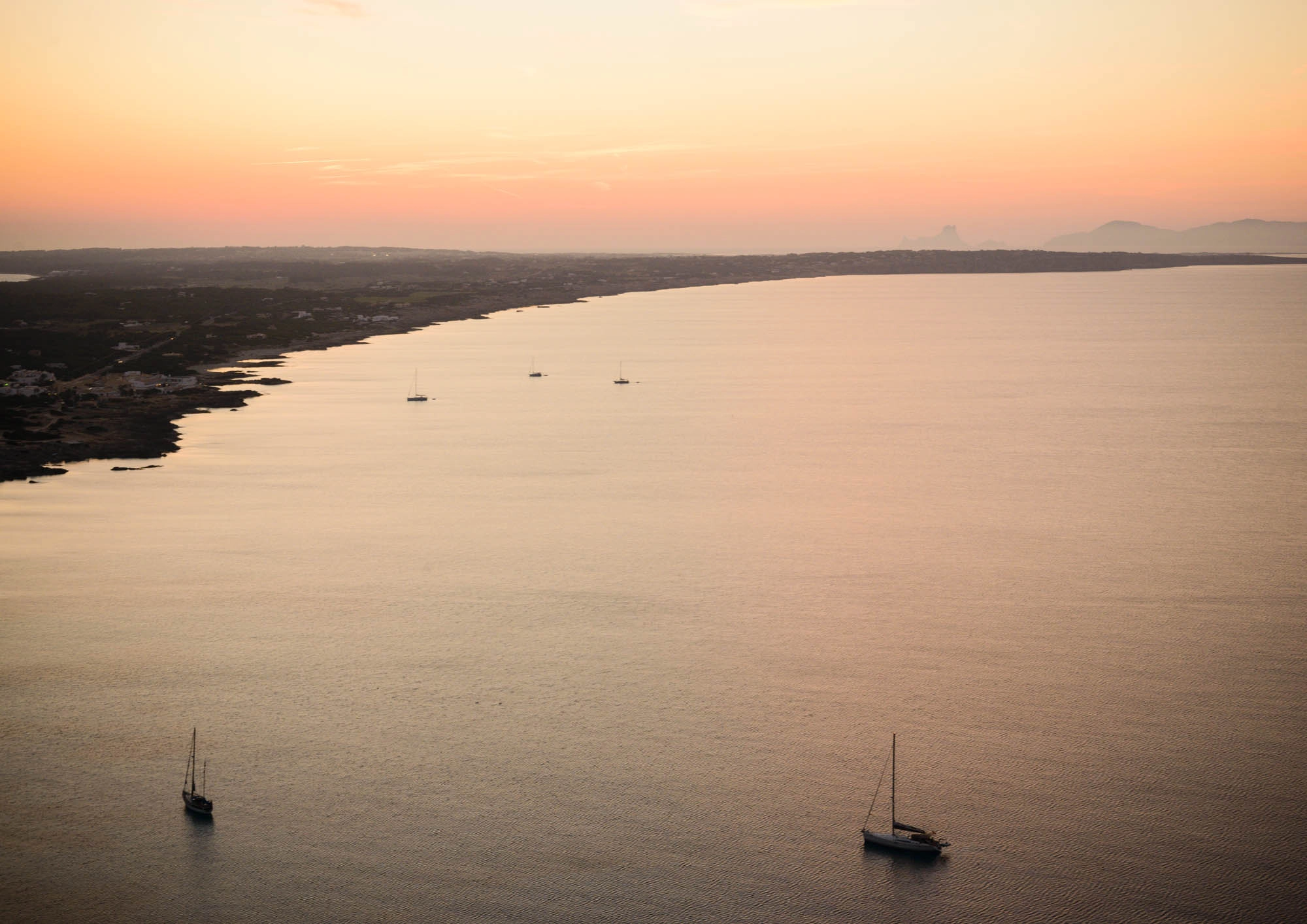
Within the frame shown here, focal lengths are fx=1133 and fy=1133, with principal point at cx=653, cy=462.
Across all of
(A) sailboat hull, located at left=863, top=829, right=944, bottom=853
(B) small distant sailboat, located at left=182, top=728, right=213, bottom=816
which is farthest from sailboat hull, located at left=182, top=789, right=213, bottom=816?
(A) sailboat hull, located at left=863, top=829, right=944, bottom=853

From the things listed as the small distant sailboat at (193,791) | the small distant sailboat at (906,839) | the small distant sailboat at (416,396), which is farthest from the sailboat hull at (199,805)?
the small distant sailboat at (416,396)

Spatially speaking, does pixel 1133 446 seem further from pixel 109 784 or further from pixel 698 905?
pixel 109 784

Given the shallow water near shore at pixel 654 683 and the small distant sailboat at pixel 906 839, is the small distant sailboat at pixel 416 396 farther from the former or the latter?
the small distant sailboat at pixel 906 839

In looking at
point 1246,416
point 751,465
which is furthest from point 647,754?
point 1246,416

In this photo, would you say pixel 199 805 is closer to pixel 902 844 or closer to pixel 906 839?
pixel 902 844

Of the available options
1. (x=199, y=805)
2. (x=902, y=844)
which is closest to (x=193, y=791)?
(x=199, y=805)
